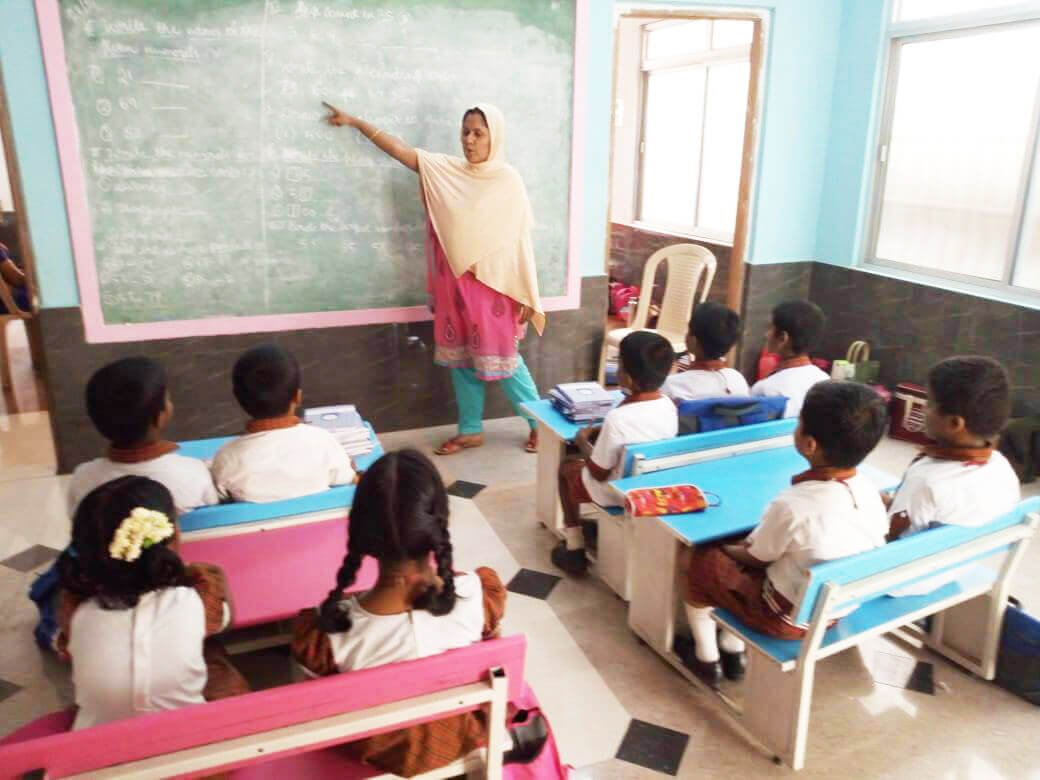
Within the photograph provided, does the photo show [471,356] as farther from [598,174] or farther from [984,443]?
[984,443]

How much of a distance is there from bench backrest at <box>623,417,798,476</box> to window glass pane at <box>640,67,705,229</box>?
424cm

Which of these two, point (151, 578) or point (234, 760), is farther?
point (151, 578)

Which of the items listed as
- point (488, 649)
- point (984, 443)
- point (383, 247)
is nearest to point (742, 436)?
point (984, 443)

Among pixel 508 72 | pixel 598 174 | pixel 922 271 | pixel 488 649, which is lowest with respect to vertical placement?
pixel 488 649

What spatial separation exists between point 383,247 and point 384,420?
0.92 metres

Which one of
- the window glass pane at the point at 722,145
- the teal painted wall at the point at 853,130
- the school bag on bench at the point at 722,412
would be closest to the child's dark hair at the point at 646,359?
the school bag on bench at the point at 722,412

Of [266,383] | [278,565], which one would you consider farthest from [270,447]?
[278,565]

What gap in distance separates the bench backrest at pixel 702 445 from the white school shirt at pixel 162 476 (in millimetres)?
1204

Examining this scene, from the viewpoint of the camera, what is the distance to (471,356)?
12.5 feet

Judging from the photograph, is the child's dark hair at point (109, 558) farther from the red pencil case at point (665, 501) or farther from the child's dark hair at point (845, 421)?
the child's dark hair at point (845, 421)

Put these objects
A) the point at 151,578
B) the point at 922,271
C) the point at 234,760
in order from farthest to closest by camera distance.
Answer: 1. the point at 922,271
2. the point at 151,578
3. the point at 234,760

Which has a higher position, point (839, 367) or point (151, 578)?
point (151, 578)

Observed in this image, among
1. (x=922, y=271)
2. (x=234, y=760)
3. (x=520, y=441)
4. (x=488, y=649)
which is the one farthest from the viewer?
(x=922, y=271)

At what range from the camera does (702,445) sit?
2420mm
